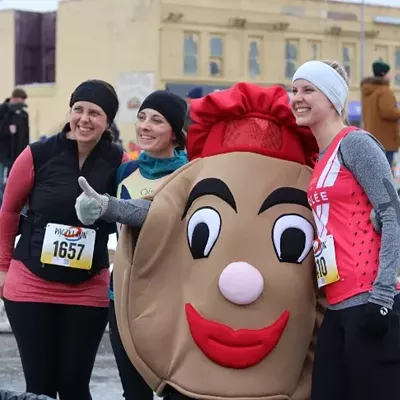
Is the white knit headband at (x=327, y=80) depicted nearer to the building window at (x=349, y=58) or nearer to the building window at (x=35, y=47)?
the building window at (x=349, y=58)

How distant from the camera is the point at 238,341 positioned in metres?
3.07

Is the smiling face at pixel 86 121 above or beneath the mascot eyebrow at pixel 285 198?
above

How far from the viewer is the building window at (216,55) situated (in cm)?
3023

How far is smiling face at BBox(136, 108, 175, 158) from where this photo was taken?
3.58 m

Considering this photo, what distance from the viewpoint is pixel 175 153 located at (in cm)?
366

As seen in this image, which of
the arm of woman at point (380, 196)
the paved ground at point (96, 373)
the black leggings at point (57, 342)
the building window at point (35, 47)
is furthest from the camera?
the building window at point (35, 47)

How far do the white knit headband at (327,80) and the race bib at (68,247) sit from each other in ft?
3.80

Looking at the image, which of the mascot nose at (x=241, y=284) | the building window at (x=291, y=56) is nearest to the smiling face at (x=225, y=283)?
the mascot nose at (x=241, y=284)

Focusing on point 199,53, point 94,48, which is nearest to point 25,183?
point 199,53

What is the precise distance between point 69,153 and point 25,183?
22cm

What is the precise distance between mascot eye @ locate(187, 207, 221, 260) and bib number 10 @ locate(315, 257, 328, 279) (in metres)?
0.40

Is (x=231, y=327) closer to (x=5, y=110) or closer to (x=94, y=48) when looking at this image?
(x=5, y=110)

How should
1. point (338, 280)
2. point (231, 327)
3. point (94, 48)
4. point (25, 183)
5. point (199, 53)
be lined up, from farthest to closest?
point (94, 48)
point (199, 53)
point (25, 183)
point (231, 327)
point (338, 280)

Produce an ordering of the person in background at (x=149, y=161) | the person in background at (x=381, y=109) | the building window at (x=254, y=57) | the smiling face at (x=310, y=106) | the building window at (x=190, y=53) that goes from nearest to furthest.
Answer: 1. the smiling face at (x=310, y=106)
2. the person in background at (x=149, y=161)
3. the person in background at (x=381, y=109)
4. the building window at (x=190, y=53)
5. the building window at (x=254, y=57)
